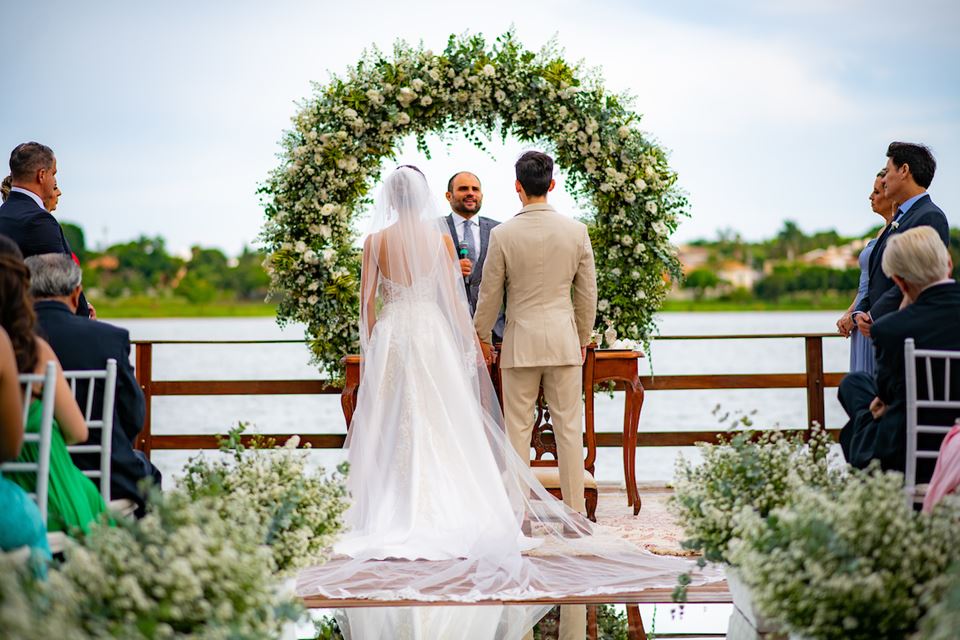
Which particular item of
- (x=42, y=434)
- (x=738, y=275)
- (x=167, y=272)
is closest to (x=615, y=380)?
(x=42, y=434)

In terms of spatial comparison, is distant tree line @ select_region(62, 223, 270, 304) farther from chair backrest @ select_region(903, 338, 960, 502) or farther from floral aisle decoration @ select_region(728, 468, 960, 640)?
floral aisle decoration @ select_region(728, 468, 960, 640)

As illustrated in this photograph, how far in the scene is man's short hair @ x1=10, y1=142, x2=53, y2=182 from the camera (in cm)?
507

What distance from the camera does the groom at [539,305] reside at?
507 centimetres

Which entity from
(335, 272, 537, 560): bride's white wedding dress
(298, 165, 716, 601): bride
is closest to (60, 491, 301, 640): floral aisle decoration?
(298, 165, 716, 601): bride

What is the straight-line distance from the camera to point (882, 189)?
5094mm

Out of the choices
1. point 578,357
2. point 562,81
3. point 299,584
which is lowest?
point 299,584

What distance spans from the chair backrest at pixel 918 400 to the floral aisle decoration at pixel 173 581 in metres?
1.95

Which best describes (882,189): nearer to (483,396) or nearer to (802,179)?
(483,396)

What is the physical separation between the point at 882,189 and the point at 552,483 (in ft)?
7.65

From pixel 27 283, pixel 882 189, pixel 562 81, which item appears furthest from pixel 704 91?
pixel 27 283

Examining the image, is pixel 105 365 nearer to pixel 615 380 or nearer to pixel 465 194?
pixel 465 194

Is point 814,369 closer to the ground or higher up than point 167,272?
closer to the ground

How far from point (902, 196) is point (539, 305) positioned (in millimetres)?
1756

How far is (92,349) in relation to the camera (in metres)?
3.30
